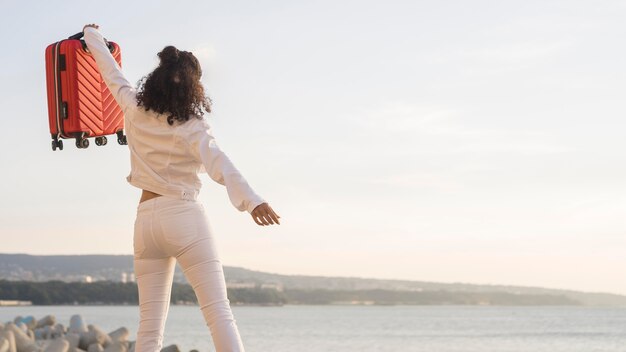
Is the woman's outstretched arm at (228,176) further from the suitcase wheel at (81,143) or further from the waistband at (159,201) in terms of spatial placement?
the suitcase wheel at (81,143)

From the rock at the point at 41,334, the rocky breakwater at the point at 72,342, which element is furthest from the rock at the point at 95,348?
the rock at the point at 41,334

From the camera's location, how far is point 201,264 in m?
4.61

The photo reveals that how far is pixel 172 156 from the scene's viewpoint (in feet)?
15.5

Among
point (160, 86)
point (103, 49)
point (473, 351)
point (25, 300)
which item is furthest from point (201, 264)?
point (25, 300)

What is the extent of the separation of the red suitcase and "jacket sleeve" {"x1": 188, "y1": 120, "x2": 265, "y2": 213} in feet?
2.85

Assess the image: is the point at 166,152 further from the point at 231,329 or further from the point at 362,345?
the point at 362,345

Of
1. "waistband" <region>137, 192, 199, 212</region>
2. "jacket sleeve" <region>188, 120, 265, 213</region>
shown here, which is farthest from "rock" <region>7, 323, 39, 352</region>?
"jacket sleeve" <region>188, 120, 265, 213</region>

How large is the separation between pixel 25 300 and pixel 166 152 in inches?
3487

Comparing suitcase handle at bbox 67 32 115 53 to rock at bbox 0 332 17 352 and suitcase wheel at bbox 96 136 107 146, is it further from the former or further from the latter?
rock at bbox 0 332 17 352

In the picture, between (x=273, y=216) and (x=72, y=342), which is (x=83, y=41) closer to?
(x=273, y=216)

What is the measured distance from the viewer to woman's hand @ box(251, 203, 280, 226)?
173 inches

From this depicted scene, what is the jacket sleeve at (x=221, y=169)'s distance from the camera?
14.7 ft

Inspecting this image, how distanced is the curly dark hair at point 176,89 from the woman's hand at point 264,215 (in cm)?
49

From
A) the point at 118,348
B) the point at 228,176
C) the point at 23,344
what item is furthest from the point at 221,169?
the point at 23,344
